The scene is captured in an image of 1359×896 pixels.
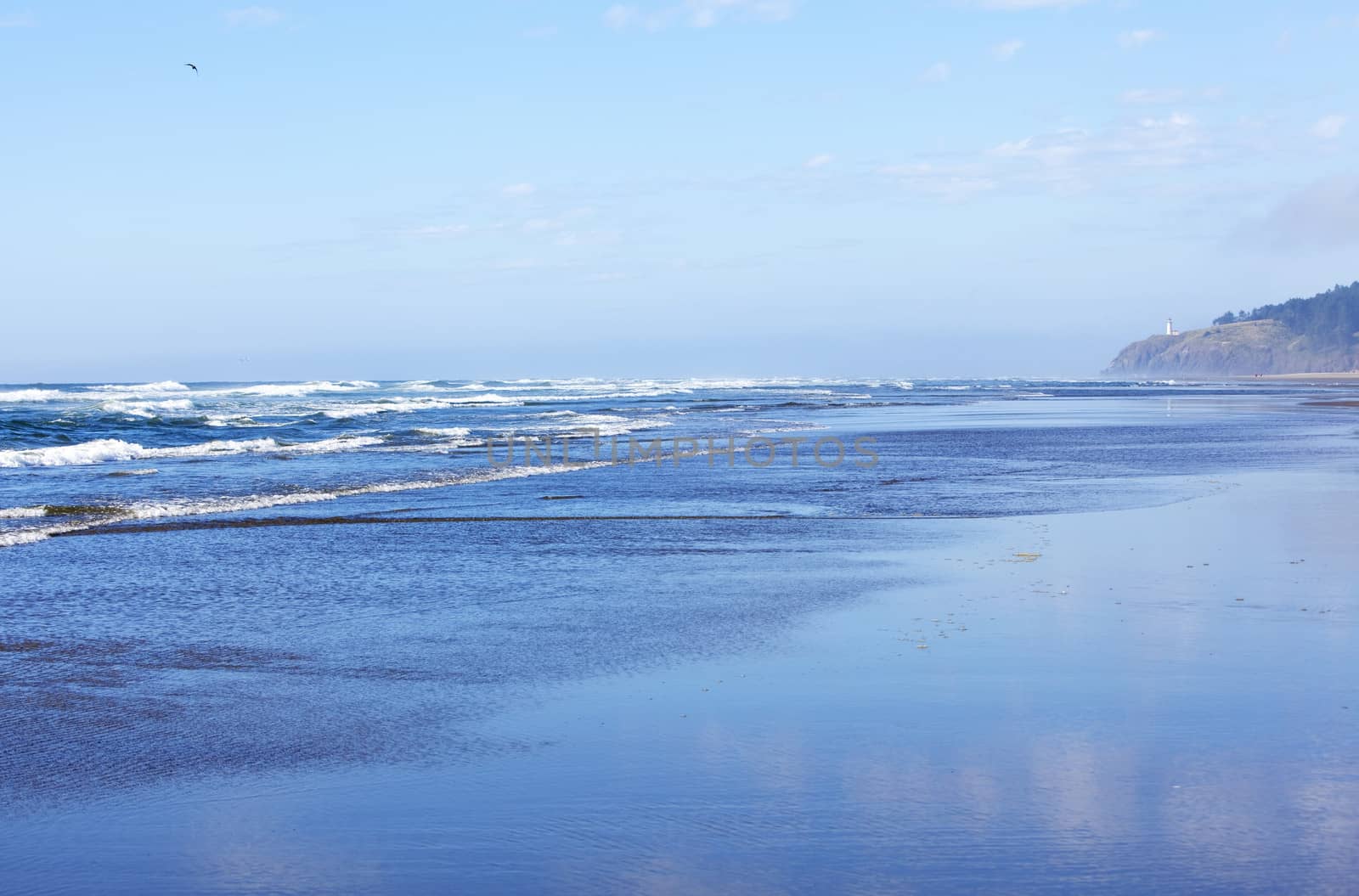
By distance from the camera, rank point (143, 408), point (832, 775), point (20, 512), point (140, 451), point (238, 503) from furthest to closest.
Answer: point (143, 408) < point (140, 451) < point (238, 503) < point (20, 512) < point (832, 775)

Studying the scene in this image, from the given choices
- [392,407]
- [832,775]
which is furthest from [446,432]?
[832,775]

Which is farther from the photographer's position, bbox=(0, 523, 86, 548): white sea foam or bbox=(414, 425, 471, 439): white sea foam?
bbox=(414, 425, 471, 439): white sea foam

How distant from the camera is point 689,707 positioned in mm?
5680

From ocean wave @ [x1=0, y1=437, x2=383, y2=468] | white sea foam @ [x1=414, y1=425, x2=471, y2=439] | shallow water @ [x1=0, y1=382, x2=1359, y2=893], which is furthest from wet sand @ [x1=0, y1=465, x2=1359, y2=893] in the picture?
white sea foam @ [x1=414, y1=425, x2=471, y2=439]

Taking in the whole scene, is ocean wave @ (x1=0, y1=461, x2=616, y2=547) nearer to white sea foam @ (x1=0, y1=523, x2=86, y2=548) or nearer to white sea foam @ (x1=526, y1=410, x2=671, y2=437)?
white sea foam @ (x1=0, y1=523, x2=86, y2=548)

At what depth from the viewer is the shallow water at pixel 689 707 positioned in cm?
396

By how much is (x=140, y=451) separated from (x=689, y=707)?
22140 mm

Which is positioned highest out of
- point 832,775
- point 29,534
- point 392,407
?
point 392,407

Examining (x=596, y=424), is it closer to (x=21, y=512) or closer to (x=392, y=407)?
(x=392, y=407)

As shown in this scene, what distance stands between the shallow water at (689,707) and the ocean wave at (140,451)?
38.3ft

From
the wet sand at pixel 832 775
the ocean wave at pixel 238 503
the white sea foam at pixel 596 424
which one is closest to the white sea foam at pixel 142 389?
the white sea foam at pixel 596 424

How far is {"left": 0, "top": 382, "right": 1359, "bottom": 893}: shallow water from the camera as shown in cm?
396

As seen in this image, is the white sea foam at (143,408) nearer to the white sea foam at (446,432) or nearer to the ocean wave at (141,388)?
the white sea foam at (446,432)

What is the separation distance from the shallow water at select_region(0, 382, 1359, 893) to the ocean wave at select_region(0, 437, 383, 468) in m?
11.7
